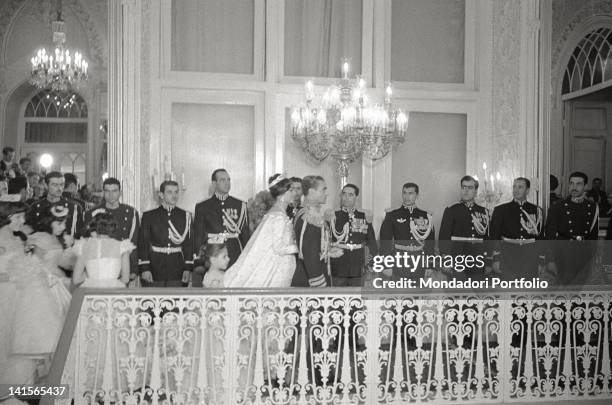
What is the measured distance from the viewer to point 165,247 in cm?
675

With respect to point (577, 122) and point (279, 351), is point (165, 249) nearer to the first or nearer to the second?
point (279, 351)

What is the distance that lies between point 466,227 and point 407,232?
2.02 feet

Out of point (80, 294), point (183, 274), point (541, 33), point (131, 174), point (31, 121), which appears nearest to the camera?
point (80, 294)

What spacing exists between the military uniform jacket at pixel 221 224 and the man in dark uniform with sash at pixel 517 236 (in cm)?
259

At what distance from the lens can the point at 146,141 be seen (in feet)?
25.0

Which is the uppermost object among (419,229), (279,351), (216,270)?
(419,229)

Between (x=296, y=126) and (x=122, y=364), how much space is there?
3600 millimetres

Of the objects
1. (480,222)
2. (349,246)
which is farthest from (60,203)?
(480,222)

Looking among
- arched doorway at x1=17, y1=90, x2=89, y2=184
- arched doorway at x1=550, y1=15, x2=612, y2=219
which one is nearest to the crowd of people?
arched doorway at x1=550, y1=15, x2=612, y2=219

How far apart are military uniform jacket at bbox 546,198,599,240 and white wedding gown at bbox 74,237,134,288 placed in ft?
14.3

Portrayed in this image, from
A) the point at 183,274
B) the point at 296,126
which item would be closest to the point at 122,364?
the point at 183,274

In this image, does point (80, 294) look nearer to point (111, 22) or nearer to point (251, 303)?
point (251, 303)

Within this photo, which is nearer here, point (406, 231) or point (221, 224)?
point (221, 224)

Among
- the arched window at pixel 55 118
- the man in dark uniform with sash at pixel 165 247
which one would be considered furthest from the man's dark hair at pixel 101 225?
the arched window at pixel 55 118
